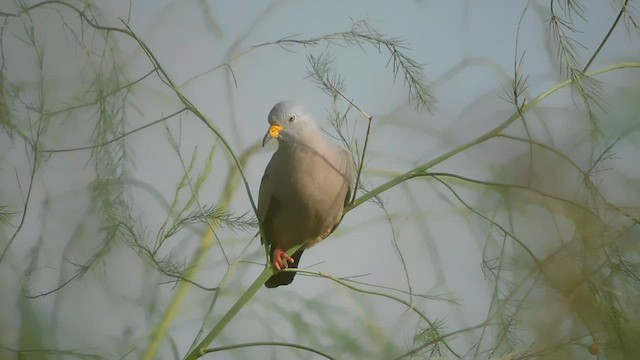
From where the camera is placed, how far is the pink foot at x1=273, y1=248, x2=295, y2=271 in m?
0.73

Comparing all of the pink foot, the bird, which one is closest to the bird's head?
the bird

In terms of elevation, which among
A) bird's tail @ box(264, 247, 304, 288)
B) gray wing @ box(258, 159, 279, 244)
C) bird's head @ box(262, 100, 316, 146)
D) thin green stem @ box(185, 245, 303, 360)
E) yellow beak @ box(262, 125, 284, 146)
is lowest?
thin green stem @ box(185, 245, 303, 360)

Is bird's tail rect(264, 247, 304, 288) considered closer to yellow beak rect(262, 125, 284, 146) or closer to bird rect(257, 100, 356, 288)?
bird rect(257, 100, 356, 288)

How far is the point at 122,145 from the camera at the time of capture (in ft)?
2.51

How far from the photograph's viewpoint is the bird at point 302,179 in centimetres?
73

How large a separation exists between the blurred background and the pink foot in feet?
0.12

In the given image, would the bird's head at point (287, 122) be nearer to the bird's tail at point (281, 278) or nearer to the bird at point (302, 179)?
the bird at point (302, 179)

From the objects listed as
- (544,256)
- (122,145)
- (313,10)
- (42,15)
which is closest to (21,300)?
(122,145)

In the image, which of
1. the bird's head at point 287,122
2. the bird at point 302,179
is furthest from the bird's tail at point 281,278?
the bird's head at point 287,122

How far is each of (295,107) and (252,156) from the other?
92 mm

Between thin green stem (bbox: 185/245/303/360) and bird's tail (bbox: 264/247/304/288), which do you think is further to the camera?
bird's tail (bbox: 264/247/304/288)

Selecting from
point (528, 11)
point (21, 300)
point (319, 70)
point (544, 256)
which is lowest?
point (21, 300)

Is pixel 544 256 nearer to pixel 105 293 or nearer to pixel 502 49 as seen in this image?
pixel 502 49

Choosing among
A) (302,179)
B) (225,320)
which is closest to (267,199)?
(302,179)
